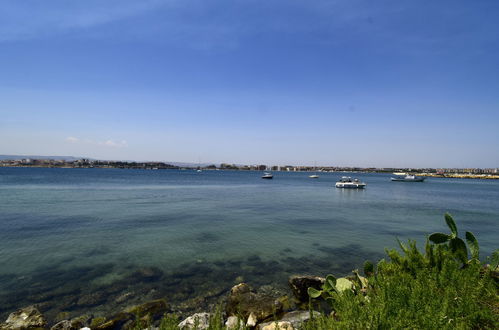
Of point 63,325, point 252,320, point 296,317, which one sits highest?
point 296,317

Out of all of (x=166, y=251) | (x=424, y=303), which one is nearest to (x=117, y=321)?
(x=166, y=251)

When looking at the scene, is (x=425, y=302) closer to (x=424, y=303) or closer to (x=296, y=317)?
(x=424, y=303)

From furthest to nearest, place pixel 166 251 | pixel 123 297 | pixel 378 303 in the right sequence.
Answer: pixel 166 251, pixel 123 297, pixel 378 303

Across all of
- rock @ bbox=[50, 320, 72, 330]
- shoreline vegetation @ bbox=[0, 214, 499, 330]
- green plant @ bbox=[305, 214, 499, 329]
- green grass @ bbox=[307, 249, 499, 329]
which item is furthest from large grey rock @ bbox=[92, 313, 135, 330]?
green grass @ bbox=[307, 249, 499, 329]

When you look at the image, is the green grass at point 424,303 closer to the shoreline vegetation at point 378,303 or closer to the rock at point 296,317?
the shoreline vegetation at point 378,303

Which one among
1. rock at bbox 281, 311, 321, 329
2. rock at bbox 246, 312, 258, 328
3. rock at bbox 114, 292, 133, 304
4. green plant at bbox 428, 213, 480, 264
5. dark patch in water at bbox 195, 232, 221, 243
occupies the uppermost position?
green plant at bbox 428, 213, 480, 264

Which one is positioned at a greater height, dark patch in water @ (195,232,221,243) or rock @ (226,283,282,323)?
rock @ (226,283,282,323)

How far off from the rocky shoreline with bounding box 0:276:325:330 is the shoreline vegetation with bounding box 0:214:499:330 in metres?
0.03

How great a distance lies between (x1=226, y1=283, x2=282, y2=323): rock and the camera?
28.3ft

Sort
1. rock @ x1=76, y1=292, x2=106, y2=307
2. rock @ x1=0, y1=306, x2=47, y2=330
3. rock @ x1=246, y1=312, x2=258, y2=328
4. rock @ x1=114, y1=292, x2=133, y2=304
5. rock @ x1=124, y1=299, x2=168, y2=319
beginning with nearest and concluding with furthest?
rock @ x1=0, y1=306, x2=47, y2=330 → rock @ x1=246, y1=312, x2=258, y2=328 → rock @ x1=124, y1=299, x2=168, y2=319 → rock @ x1=76, y1=292, x2=106, y2=307 → rock @ x1=114, y1=292, x2=133, y2=304

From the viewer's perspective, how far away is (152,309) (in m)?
9.30

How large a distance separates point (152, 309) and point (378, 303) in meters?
7.86

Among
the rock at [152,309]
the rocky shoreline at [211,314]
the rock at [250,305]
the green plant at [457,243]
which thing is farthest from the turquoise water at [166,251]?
the green plant at [457,243]

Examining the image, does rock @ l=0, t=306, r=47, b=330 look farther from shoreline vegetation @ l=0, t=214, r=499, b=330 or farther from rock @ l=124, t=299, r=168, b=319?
rock @ l=124, t=299, r=168, b=319
